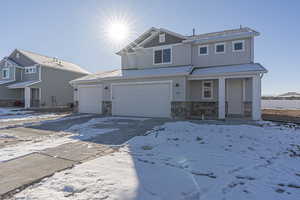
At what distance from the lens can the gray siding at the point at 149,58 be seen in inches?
480

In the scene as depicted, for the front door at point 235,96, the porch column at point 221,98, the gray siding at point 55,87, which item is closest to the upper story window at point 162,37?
the porch column at point 221,98

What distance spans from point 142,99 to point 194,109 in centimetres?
384

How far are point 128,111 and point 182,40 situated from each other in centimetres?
654

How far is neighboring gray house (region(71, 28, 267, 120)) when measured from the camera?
34.1 ft

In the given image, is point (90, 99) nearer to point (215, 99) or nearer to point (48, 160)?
point (215, 99)

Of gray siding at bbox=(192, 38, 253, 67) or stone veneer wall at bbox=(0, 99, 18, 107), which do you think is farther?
stone veneer wall at bbox=(0, 99, 18, 107)

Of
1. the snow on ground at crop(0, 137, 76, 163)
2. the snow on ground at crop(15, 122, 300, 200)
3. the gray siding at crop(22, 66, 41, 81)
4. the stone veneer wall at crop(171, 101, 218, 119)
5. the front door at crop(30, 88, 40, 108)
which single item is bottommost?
the snow on ground at crop(15, 122, 300, 200)

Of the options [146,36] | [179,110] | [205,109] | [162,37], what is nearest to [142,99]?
[179,110]

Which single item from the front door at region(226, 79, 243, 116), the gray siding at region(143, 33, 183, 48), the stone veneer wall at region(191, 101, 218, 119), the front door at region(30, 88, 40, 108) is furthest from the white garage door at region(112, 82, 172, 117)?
the front door at region(30, 88, 40, 108)

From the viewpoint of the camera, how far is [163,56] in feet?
42.2

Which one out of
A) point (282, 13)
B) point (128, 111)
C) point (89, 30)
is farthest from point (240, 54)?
point (89, 30)

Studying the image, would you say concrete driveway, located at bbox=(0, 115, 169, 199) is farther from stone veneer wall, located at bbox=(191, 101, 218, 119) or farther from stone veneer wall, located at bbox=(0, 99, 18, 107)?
stone veneer wall, located at bbox=(0, 99, 18, 107)

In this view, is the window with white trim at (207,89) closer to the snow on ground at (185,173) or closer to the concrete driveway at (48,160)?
the snow on ground at (185,173)

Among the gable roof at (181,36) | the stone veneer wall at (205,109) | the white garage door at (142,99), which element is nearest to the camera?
the white garage door at (142,99)
